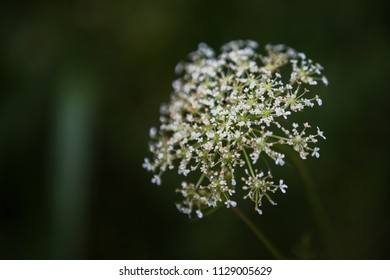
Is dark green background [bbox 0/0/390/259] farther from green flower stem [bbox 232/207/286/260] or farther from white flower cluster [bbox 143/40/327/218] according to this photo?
white flower cluster [bbox 143/40/327/218]

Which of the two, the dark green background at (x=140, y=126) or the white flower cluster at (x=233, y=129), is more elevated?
the dark green background at (x=140, y=126)

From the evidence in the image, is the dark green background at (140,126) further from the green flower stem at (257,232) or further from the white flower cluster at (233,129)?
the white flower cluster at (233,129)

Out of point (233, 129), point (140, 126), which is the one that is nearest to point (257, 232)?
point (233, 129)

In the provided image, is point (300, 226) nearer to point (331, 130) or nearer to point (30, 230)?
point (331, 130)

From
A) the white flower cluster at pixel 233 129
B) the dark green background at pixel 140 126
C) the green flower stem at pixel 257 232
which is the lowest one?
the green flower stem at pixel 257 232

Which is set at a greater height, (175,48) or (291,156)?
(175,48)

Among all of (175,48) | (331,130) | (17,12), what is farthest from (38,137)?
(331,130)

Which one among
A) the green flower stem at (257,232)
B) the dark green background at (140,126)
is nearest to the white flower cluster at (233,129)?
the green flower stem at (257,232)

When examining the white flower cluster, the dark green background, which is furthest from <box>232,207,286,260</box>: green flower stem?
the dark green background
